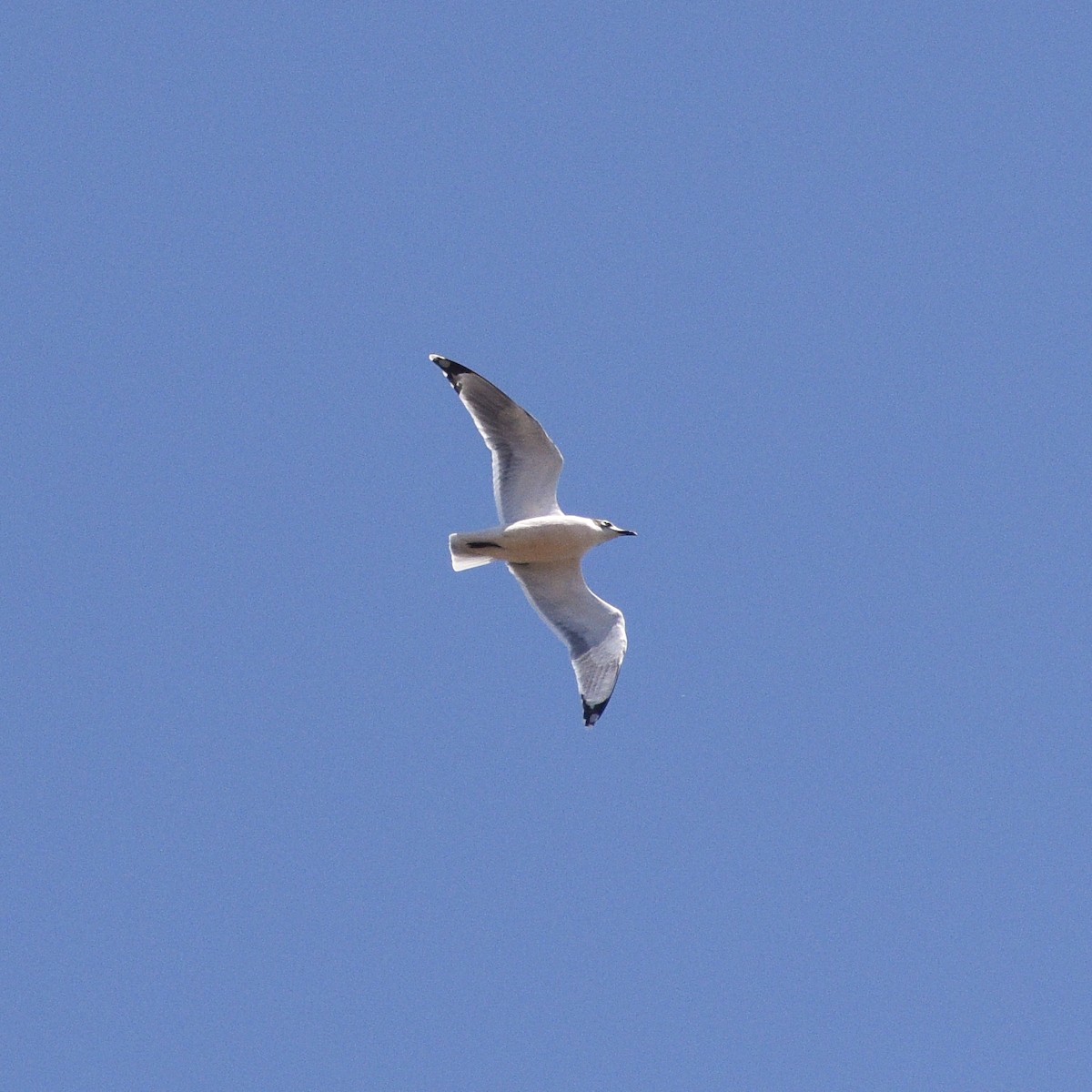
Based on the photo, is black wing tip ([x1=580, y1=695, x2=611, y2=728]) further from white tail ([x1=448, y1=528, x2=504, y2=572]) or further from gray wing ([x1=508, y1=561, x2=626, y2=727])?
white tail ([x1=448, y1=528, x2=504, y2=572])

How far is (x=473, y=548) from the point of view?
51.2 ft

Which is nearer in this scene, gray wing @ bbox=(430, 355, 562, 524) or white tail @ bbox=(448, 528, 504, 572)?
white tail @ bbox=(448, 528, 504, 572)

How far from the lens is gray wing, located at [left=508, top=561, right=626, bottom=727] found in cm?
1584

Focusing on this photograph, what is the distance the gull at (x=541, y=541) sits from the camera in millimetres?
15656

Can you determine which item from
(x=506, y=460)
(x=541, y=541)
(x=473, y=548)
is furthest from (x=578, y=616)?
(x=506, y=460)

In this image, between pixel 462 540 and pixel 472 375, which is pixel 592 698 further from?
pixel 472 375

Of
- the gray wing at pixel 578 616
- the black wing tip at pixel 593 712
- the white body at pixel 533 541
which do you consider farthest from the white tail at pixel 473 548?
the black wing tip at pixel 593 712

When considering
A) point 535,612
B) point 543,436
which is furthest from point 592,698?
point 543,436

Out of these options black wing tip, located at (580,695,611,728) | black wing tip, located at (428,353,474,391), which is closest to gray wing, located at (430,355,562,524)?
black wing tip, located at (428,353,474,391)

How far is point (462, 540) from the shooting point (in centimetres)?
1555

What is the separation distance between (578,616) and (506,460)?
1.64 meters

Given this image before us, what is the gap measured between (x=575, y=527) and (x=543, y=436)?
2.96ft

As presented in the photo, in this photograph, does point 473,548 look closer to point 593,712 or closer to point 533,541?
point 533,541

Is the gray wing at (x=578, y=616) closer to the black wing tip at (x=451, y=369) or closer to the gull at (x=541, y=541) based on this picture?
the gull at (x=541, y=541)
